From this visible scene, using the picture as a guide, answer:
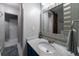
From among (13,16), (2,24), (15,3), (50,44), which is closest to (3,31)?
(2,24)

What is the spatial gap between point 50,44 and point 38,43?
163 millimetres

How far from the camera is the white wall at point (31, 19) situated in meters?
1.31

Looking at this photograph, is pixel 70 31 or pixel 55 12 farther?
pixel 55 12

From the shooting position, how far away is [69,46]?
116 centimetres

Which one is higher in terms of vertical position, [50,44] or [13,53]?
[50,44]

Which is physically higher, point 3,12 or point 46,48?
point 3,12

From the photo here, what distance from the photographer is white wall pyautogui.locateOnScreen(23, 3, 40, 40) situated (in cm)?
131

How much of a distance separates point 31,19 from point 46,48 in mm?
436

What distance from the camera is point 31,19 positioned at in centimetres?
132

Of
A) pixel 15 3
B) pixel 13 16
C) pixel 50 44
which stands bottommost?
pixel 50 44

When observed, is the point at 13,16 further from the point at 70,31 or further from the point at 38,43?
the point at 70,31

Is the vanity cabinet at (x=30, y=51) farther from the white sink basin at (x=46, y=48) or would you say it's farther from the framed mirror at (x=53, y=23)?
the framed mirror at (x=53, y=23)

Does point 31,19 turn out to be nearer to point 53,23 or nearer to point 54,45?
point 53,23

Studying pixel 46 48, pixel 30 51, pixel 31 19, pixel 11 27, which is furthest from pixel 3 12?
pixel 46 48
